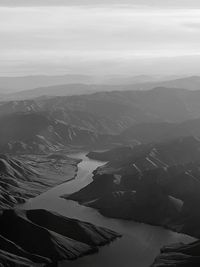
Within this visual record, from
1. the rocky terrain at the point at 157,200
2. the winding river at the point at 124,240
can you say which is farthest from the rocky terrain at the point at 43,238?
the rocky terrain at the point at 157,200

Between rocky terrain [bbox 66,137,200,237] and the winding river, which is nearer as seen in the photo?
the winding river

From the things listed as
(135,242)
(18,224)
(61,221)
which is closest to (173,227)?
(135,242)

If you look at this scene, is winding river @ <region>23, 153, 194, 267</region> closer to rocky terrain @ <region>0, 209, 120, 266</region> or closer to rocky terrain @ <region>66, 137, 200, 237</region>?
rocky terrain @ <region>0, 209, 120, 266</region>

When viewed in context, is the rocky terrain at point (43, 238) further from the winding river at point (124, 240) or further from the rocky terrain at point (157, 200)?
the rocky terrain at point (157, 200)

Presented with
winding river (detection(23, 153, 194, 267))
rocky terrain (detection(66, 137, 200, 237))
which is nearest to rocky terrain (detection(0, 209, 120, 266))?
winding river (detection(23, 153, 194, 267))

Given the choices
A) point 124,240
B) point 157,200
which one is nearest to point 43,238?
point 124,240

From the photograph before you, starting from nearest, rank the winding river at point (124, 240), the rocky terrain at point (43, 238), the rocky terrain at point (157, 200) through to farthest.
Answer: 1. the winding river at point (124, 240)
2. the rocky terrain at point (43, 238)
3. the rocky terrain at point (157, 200)

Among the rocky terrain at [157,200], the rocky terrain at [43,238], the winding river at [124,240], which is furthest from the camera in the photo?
the rocky terrain at [157,200]

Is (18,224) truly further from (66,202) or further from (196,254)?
(66,202)
